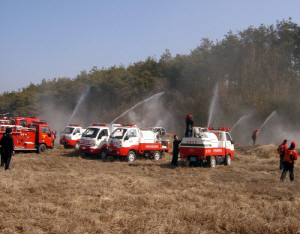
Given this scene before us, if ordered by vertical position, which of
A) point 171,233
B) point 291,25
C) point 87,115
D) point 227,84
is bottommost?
point 171,233

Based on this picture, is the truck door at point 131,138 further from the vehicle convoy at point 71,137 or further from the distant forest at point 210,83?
the distant forest at point 210,83

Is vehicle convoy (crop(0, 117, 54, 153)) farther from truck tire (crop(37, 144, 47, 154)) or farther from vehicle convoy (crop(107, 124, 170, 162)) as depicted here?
vehicle convoy (crop(107, 124, 170, 162))

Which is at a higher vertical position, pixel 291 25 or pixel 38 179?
pixel 291 25

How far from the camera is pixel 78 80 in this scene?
183 ft

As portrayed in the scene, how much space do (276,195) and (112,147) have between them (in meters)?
10.2

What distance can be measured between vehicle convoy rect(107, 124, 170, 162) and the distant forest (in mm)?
20641

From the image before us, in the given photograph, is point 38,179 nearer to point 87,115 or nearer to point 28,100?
point 87,115

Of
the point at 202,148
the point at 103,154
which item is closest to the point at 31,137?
the point at 103,154

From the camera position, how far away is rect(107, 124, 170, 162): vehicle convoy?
16.7 meters

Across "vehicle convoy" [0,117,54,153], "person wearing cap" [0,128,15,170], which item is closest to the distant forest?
"vehicle convoy" [0,117,54,153]

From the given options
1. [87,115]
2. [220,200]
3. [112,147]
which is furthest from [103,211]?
[87,115]

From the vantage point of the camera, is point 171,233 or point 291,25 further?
point 291,25

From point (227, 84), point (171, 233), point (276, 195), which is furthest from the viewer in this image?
point (227, 84)

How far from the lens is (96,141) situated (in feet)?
58.4
